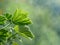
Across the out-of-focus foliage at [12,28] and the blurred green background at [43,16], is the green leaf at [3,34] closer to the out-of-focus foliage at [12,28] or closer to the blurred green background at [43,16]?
the out-of-focus foliage at [12,28]

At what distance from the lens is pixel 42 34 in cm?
176

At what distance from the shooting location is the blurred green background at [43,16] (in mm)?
1765

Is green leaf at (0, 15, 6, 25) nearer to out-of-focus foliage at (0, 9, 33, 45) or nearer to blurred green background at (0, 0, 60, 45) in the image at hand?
out-of-focus foliage at (0, 9, 33, 45)

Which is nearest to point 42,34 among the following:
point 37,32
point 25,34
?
point 37,32

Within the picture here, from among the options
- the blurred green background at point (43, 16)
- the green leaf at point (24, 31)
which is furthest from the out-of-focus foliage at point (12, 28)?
the blurred green background at point (43, 16)

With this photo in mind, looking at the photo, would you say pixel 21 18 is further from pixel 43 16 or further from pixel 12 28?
pixel 43 16

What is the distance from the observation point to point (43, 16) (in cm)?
190

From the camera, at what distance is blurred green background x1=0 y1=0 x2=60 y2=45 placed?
176 cm

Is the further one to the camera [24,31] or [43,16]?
[43,16]

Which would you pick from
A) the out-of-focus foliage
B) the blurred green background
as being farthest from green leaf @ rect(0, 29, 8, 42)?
the blurred green background

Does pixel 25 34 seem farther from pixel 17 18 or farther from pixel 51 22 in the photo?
pixel 51 22

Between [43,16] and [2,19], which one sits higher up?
[43,16]

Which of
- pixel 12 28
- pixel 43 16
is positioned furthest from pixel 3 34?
pixel 43 16

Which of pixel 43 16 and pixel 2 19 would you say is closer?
pixel 2 19
